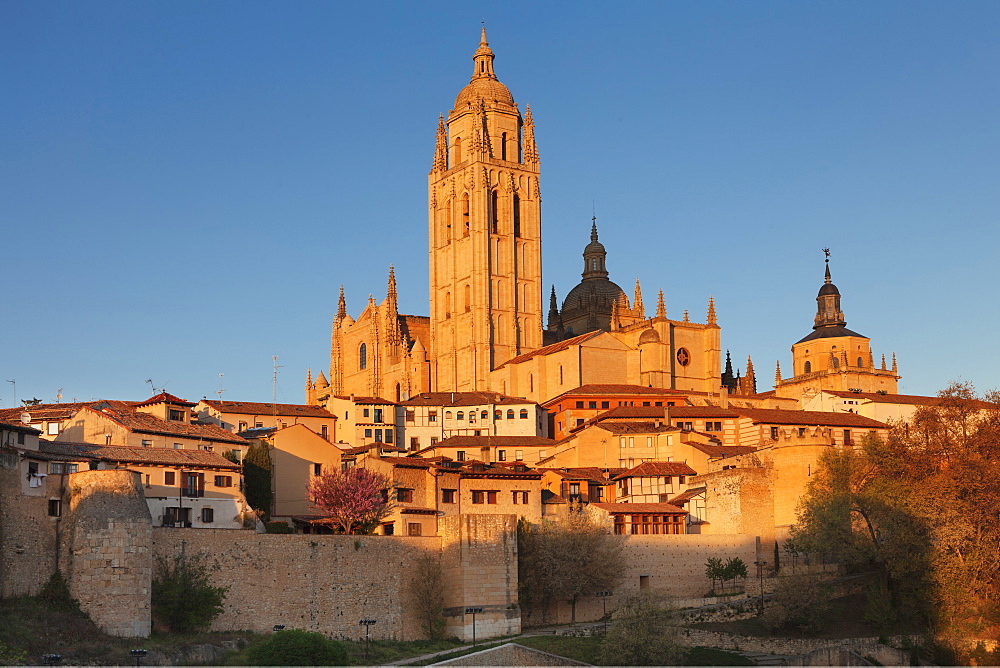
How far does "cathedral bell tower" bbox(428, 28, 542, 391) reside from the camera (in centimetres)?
11569

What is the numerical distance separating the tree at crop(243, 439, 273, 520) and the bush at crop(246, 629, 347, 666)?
1524cm

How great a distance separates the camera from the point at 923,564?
2311 inches

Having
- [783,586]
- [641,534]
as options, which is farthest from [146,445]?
[783,586]

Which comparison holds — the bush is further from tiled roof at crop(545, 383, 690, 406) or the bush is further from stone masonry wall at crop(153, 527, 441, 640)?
tiled roof at crop(545, 383, 690, 406)

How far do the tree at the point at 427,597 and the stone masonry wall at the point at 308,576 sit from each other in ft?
1.14

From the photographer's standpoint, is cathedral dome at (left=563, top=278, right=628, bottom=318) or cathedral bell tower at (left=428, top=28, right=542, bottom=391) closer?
cathedral bell tower at (left=428, top=28, right=542, bottom=391)

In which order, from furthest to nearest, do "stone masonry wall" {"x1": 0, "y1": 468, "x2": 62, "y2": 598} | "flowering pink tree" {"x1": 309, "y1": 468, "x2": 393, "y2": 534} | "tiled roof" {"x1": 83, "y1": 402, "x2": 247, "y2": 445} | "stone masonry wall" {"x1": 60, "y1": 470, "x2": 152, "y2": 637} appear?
"tiled roof" {"x1": 83, "y1": 402, "x2": 247, "y2": 445}, "flowering pink tree" {"x1": 309, "y1": 468, "x2": 393, "y2": 534}, "stone masonry wall" {"x1": 60, "y1": 470, "x2": 152, "y2": 637}, "stone masonry wall" {"x1": 0, "y1": 468, "x2": 62, "y2": 598}

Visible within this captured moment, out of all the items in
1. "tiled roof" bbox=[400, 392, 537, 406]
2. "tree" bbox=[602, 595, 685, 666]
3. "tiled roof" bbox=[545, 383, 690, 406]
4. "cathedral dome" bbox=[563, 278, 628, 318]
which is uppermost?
"cathedral dome" bbox=[563, 278, 628, 318]

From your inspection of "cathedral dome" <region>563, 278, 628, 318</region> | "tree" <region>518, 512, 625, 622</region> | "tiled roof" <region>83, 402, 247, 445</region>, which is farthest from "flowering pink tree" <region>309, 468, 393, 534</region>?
"cathedral dome" <region>563, 278, 628, 318</region>

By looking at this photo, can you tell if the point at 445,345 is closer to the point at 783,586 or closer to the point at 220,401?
the point at 220,401

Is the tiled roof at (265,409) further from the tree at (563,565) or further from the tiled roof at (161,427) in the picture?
the tree at (563,565)

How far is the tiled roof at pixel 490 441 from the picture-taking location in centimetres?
8469

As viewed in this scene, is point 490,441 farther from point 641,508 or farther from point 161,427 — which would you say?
point 161,427

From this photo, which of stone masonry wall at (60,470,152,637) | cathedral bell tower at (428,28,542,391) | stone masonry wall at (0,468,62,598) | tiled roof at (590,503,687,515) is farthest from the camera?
cathedral bell tower at (428,28,542,391)
